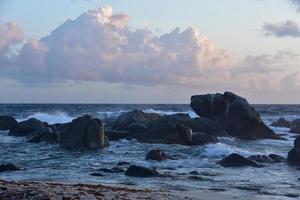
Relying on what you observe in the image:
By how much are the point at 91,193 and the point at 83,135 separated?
68.7 feet

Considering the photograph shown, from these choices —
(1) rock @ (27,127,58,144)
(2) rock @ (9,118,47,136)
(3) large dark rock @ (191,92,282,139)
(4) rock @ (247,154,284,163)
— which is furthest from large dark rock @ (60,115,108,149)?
(3) large dark rock @ (191,92,282,139)

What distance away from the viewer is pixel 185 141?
4178 centimetres

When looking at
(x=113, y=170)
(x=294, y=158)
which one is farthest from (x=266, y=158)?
(x=113, y=170)

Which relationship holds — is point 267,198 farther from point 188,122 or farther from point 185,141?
point 188,122

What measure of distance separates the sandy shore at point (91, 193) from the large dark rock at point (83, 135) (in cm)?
1740

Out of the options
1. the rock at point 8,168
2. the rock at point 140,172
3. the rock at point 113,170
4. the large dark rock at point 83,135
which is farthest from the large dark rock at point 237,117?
the rock at point 8,168

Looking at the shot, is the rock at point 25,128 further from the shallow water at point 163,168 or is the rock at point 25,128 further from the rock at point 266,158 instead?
the rock at point 266,158

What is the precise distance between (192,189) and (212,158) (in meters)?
12.4

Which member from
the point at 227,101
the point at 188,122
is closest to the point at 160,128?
the point at 188,122

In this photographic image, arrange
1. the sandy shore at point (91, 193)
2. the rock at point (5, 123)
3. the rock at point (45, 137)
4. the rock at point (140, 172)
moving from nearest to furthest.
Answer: the sandy shore at point (91, 193) → the rock at point (140, 172) → the rock at point (45, 137) → the rock at point (5, 123)

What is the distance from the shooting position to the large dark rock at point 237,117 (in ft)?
171

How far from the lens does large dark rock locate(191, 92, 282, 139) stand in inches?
2047

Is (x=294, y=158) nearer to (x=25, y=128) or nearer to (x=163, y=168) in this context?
(x=163, y=168)

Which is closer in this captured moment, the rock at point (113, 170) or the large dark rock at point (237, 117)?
the rock at point (113, 170)
